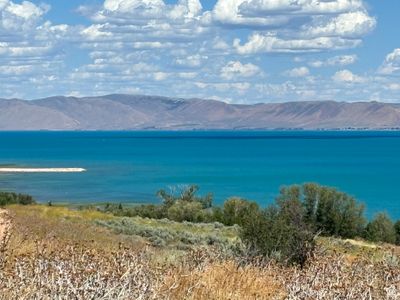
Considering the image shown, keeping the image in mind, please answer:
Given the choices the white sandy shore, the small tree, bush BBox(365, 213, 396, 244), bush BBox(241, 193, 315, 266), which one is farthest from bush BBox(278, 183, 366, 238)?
the white sandy shore

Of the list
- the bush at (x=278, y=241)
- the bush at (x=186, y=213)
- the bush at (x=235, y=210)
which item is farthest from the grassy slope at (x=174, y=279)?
the bush at (x=186, y=213)

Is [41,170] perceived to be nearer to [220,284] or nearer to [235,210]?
[235,210]

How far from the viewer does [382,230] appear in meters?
45.3

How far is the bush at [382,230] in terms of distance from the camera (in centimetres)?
4412

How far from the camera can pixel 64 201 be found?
70562mm

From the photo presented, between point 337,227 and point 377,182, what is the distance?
63229 mm

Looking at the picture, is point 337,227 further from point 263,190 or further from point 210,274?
point 263,190

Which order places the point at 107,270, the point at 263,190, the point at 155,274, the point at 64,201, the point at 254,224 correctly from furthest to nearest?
the point at 263,190
the point at 64,201
the point at 254,224
the point at 155,274
the point at 107,270

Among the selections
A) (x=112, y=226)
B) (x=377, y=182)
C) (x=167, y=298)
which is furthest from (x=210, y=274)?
(x=377, y=182)

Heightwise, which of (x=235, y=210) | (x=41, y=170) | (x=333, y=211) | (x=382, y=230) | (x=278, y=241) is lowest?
(x=41, y=170)

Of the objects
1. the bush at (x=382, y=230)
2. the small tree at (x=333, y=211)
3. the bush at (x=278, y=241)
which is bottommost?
the bush at (x=382, y=230)

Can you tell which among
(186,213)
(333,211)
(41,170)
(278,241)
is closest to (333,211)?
(333,211)

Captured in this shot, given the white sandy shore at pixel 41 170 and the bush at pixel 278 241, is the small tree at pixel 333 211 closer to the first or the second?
the bush at pixel 278 241

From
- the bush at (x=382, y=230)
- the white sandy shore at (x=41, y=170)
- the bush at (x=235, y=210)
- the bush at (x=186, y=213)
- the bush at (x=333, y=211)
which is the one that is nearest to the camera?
the bush at (x=235, y=210)
